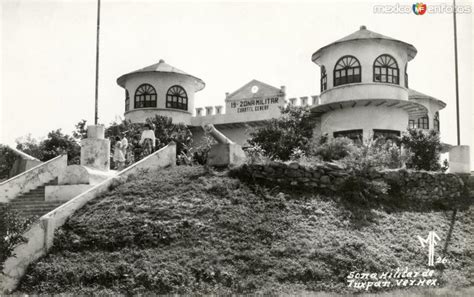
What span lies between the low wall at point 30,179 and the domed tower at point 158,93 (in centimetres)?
1342

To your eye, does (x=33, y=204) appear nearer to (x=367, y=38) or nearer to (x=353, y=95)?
(x=353, y=95)

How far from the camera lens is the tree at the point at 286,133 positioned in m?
24.1

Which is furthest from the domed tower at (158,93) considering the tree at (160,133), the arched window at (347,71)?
the arched window at (347,71)

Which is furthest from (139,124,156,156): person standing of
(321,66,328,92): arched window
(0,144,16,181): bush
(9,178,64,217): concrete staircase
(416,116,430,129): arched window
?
(416,116,430,129): arched window

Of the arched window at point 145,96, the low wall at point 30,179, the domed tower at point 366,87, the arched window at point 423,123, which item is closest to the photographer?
the low wall at point 30,179

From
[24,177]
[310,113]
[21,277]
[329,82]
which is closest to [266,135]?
[310,113]

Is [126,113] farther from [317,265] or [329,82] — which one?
[317,265]

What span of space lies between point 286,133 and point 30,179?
11.6 metres

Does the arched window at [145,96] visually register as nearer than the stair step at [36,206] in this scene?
No

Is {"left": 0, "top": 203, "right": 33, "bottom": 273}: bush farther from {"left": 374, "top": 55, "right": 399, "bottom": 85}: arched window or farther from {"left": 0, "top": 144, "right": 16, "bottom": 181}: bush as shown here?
{"left": 374, "top": 55, "right": 399, "bottom": 85}: arched window

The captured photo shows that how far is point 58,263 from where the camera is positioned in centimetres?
1188

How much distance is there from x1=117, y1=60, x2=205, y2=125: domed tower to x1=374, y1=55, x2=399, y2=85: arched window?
38.2 feet

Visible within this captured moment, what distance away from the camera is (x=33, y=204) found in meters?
16.1
